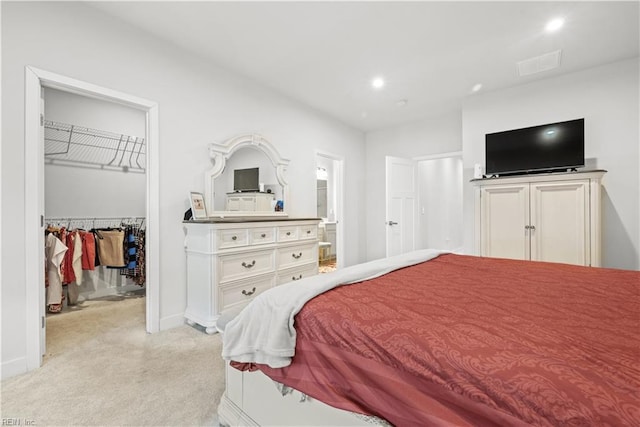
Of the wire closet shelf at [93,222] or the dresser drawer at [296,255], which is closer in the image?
the dresser drawer at [296,255]

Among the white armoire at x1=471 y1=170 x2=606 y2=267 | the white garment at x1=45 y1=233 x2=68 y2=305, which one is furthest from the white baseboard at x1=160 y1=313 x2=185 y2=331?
the white armoire at x1=471 y1=170 x2=606 y2=267

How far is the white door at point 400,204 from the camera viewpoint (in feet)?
14.7

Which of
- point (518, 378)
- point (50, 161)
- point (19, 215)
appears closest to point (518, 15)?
point (518, 378)

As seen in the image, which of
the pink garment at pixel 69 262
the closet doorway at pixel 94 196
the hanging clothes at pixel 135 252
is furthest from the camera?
the hanging clothes at pixel 135 252

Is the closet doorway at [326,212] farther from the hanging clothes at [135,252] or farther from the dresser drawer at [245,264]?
the hanging clothes at [135,252]

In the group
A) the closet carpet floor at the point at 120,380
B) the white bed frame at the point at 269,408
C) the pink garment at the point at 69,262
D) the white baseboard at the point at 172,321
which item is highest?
the pink garment at the point at 69,262

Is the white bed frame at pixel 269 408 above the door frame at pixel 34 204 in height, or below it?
below

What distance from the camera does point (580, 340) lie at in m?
0.79

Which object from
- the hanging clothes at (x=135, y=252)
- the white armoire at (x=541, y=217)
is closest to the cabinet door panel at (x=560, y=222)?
the white armoire at (x=541, y=217)

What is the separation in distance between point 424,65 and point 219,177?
2.46m

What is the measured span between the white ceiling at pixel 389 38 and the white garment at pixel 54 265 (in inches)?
80.8

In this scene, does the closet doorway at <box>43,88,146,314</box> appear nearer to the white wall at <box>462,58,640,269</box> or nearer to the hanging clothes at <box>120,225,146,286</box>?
the hanging clothes at <box>120,225,146,286</box>

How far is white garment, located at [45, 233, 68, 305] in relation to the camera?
2647 millimetres

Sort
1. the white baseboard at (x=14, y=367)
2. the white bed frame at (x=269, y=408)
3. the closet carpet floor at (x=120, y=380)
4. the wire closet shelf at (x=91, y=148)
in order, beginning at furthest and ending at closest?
the wire closet shelf at (x=91, y=148) < the white baseboard at (x=14, y=367) < the closet carpet floor at (x=120, y=380) < the white bed frame at (x=269, y=408)
